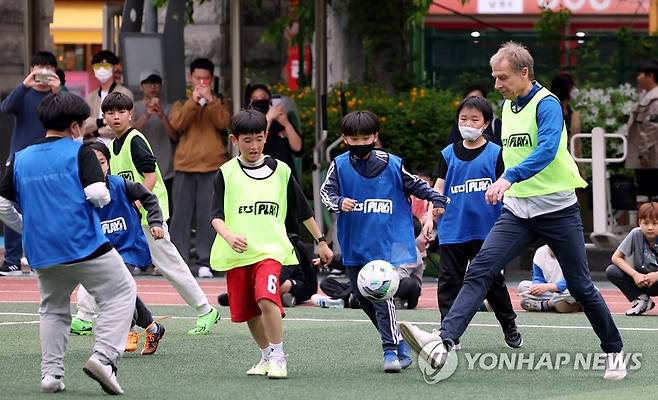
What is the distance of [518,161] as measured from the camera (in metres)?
9.98

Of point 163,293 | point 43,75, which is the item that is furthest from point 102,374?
point 43,75

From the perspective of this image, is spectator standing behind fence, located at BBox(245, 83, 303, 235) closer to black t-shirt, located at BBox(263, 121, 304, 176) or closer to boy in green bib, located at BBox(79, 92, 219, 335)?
black t-shirt, located at BBox(263, 121, 304, 176)

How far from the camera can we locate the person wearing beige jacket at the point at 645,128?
1773 centimetres

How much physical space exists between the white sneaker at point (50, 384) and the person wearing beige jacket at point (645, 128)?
973 centimetres

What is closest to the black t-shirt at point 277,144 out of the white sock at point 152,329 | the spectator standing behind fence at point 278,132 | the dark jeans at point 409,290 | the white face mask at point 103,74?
the spectator standing behind fence at point 278,132

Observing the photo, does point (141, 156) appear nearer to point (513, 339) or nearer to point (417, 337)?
point (513, 339)

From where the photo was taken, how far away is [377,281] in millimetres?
10125

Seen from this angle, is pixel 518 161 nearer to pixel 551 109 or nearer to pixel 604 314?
pixel 551 109

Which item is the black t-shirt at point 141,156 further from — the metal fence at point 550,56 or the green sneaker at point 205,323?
the metal fence at point 550,56

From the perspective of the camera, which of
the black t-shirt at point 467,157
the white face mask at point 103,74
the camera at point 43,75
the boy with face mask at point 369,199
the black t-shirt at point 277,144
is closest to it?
the boy with face mask at point 369,199

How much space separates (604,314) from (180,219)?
8.58m

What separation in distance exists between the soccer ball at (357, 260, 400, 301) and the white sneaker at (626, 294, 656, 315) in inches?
167

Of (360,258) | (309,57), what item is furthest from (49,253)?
(309,57)

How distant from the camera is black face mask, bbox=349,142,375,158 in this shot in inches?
414
